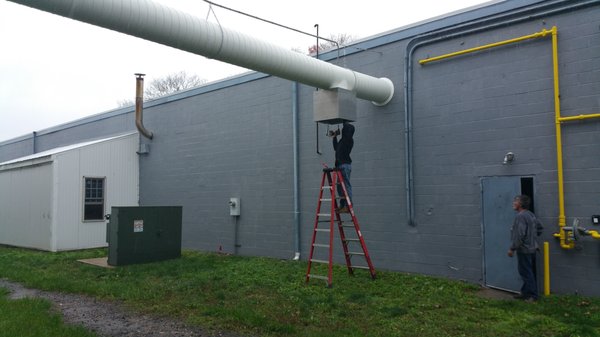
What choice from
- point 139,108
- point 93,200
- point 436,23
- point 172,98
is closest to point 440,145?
point 436,23

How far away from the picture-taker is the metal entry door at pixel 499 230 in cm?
782

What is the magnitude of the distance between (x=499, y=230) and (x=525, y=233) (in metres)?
0.82

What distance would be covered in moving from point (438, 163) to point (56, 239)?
36.8 ft

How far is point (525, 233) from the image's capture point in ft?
23.5

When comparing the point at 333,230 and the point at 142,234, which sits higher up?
the point at 333,230

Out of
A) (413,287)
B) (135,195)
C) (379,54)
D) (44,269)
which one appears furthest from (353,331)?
(135,195)

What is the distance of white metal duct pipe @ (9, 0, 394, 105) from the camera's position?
573 centimetres

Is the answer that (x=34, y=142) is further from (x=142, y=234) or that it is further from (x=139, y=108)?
(x=142, y=234)

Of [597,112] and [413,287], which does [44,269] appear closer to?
[413,287]

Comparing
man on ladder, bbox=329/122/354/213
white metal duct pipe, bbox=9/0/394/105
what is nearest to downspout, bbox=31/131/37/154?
man on ladder, bbox=329/122/354/213

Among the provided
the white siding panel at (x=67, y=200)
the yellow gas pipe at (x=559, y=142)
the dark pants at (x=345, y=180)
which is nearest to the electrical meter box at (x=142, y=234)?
the white siding panel at (x=67, y=200)

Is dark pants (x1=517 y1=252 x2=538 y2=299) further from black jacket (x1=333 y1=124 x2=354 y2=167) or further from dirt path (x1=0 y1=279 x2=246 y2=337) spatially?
dirt path (x1=0 y1=279 x2=246 y2=337)

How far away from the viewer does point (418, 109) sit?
922 cm

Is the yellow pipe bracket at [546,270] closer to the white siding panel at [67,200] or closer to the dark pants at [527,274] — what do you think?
the dark pants at [527,274]
